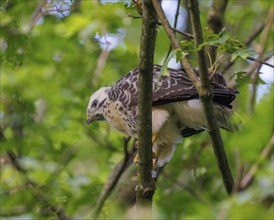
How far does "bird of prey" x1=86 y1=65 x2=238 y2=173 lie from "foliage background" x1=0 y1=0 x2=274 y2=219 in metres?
0.45

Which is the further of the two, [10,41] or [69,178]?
[69,178]

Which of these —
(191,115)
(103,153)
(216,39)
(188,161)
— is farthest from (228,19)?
(216,39)

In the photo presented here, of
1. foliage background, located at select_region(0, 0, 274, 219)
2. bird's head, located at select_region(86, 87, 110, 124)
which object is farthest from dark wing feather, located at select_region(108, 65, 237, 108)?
foliage background, located at select_region(0, 0, 274, 219)

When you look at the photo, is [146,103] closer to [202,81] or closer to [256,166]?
[202,81]

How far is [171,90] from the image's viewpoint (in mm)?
6930

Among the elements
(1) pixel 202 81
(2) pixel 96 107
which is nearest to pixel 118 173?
(2) pixel 96 107

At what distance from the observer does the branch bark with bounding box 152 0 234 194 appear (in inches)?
195

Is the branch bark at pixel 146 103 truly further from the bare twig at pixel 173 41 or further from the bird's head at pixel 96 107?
the bird's head at pixel 96 107

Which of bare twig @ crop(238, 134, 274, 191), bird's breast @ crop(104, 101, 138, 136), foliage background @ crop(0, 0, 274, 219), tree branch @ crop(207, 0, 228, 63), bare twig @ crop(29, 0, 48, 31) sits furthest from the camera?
tree branch @ crop(207, 0, 228, 63)

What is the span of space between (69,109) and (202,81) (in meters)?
4.84

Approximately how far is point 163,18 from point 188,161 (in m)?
4.77

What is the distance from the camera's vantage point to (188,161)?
9.77 m

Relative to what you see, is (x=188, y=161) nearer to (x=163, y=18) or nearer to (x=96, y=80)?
(x=96, y=80)

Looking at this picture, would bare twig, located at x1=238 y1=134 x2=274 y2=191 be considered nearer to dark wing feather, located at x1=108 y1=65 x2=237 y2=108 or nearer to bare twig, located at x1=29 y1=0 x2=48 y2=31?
dark wing feather, located at x1=108 y1=65 x2=237 y2=108
